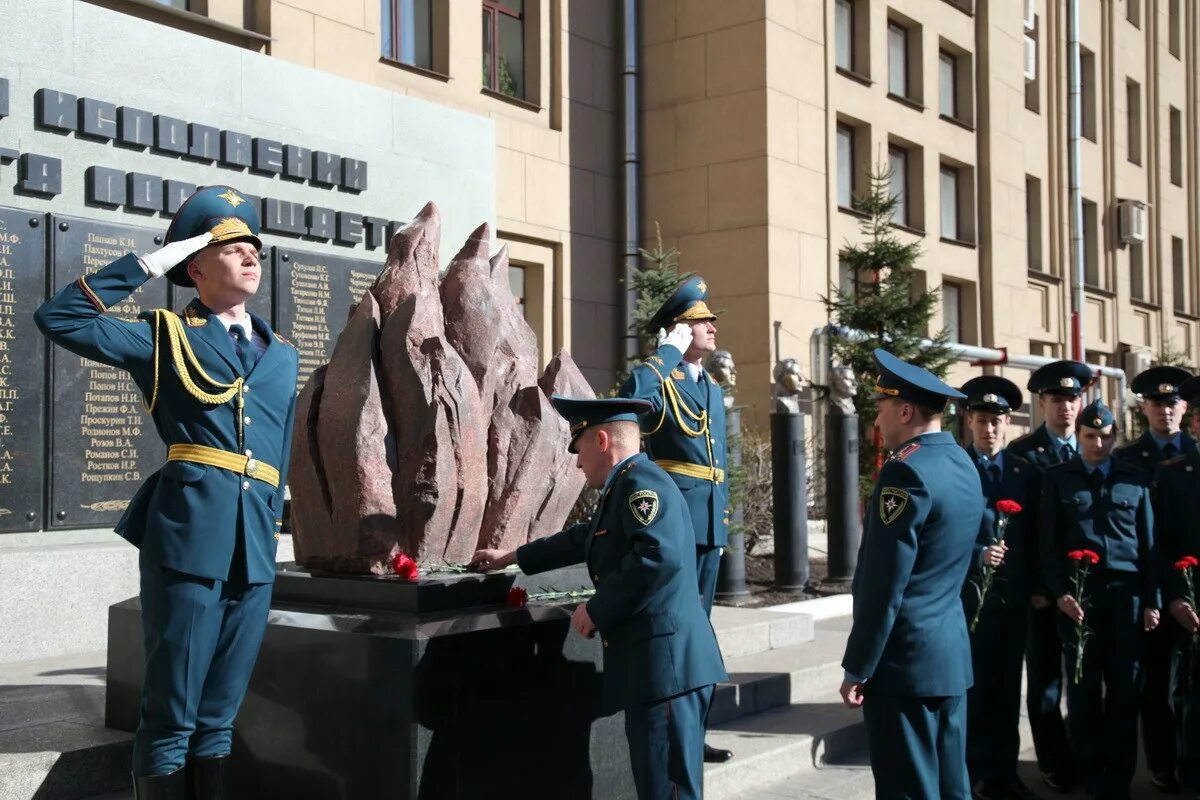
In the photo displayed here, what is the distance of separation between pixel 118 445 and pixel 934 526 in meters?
4.84

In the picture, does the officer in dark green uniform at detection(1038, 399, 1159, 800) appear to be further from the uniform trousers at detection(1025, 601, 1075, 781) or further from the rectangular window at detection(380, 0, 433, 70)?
the rectangular window at detection(380, 0, 433, 70)

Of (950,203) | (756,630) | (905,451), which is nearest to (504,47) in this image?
(950,203)

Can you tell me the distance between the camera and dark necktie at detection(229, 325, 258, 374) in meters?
3.45

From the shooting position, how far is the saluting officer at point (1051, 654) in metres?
5.68

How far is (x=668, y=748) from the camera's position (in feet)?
11.8

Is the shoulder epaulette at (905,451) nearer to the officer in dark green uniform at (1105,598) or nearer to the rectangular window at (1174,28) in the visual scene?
the officer in dark green uniform at (1105,598)

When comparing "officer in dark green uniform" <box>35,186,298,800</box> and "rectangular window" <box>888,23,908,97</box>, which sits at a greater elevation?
"rectangular window" <box>888,23,908,97</box>

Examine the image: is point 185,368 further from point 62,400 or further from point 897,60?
point 897,60

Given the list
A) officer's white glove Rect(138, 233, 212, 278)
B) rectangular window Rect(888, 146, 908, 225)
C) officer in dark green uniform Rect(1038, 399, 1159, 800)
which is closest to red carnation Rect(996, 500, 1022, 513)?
officer in dark green uniform Rect(1038, 399, 1159, 800)

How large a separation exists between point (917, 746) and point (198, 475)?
216cm

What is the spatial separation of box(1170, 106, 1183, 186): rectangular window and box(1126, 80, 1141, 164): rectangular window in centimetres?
221

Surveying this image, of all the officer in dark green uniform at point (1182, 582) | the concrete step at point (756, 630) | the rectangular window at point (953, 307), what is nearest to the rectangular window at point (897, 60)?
the rectangular window at point (953, 307)

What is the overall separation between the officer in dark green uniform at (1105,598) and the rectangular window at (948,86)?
15.0 m

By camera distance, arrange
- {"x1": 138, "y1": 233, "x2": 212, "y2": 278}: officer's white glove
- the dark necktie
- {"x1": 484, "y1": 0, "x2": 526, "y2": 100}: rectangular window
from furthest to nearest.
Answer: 1. {"x1": 484, "y1": 0, "x2": 526, "y2": 100}: rectangular window
2. the dark necktie
3. {"x1": 138, "y1": 233, "x2": 212, "y2": 278}: officer's white glove
